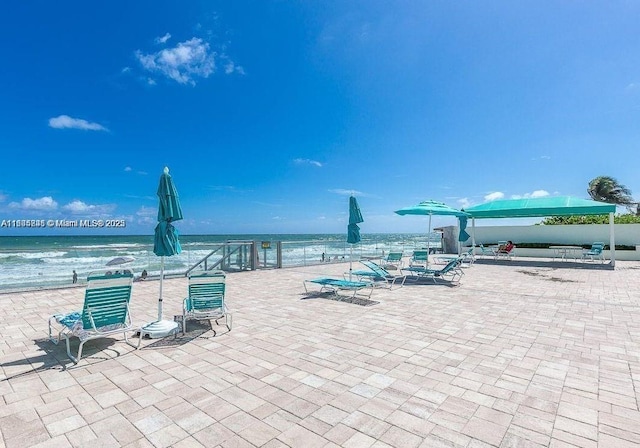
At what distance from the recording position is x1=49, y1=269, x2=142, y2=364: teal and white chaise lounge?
12.9 ft

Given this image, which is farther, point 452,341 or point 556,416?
point 452,341

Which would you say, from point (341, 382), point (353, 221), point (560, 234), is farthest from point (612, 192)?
point (341, 382)

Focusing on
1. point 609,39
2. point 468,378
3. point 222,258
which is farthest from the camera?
point 222,258

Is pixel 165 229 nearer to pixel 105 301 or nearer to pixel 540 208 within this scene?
pixel 105 301

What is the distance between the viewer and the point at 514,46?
10.9m

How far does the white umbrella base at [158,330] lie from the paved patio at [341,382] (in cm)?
17

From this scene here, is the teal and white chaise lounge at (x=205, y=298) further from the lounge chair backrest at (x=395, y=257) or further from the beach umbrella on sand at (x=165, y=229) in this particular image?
the lounge chair backrest at (x=395, y=257)

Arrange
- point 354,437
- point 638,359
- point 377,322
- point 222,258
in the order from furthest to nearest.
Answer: point 222,258 < point 377,322 < point 638,359 < point 354,437

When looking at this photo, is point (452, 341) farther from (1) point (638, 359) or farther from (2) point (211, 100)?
(2) point (211, 100)

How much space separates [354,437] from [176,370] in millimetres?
2219

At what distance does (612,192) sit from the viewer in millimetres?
31141

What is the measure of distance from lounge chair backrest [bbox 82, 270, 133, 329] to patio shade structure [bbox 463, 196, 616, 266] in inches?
581

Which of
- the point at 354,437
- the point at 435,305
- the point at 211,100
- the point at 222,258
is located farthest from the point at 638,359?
the point at 211,100

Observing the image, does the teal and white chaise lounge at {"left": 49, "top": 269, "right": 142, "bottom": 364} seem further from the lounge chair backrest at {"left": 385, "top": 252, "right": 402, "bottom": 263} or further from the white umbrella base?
the lounge chair backrest at {"left": 385, "top": 252, "right": 402, "bottom": 263}
